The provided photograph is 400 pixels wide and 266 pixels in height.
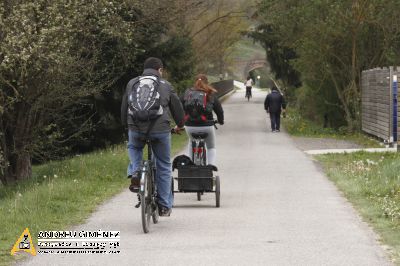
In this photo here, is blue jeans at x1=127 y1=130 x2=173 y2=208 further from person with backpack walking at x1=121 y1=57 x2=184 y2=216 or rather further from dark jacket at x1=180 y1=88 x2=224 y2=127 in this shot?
dark jacket at x1=180 y1=88 x2=224 y2=127

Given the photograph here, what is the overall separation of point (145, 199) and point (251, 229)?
49.0 inches

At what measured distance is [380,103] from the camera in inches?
1049

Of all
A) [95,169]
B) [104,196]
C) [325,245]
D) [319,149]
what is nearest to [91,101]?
[319,149]

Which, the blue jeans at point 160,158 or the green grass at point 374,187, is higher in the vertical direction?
the blue jeans at point 160,158

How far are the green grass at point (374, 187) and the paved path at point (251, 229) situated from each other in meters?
0.18

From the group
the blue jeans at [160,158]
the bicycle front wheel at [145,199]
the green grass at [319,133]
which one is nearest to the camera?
the bicycle front wheel at [145,199]

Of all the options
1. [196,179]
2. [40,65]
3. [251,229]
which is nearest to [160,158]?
[251,229]

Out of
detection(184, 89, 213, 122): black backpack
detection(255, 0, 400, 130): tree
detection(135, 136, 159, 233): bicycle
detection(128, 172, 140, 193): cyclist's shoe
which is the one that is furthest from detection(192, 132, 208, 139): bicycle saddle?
detection(255, 0, 400, 130): tree

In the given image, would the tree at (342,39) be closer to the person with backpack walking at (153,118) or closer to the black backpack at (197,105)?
the black backpack at (197,105)

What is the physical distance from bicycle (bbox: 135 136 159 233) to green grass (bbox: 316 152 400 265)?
250cm

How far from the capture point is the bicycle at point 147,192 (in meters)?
9.61

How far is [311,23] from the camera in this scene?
30.7 meters

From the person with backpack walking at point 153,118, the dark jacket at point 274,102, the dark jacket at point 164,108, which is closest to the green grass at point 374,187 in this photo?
the person with backpack walking at point 153,118

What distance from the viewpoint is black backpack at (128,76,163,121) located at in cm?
987
